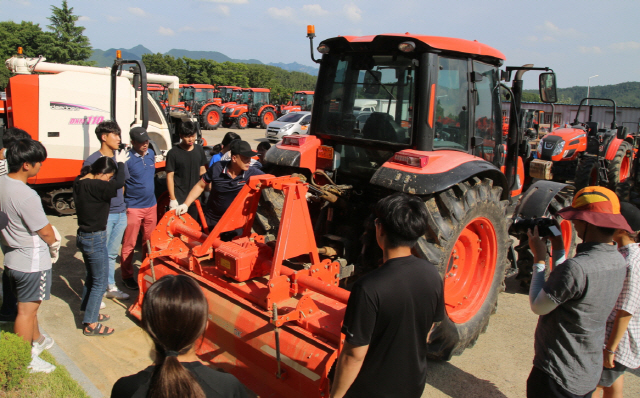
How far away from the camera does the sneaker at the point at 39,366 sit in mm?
3031

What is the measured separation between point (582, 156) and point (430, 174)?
675cm

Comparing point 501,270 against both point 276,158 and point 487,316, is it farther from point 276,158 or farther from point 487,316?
point 276,158

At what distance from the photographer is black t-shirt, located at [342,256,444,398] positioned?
171 cm

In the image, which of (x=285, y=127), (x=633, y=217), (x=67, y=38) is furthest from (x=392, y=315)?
(x=67, y=38)

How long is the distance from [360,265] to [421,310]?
165 centimetres

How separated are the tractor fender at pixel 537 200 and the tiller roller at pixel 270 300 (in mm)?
2273

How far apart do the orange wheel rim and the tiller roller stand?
1.16 metres

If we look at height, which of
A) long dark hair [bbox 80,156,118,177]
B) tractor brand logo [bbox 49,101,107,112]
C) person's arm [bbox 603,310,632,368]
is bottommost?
person's arm [bbox 603,310,632,368]

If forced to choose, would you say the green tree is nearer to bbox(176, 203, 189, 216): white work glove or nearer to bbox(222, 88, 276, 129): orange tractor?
bbox(222, 88, 276, 129): orange tractor

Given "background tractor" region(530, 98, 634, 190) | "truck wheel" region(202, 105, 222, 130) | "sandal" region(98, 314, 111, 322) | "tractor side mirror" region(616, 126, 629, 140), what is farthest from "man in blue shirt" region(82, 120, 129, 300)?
"truck wheel" region(202, 105, 222, 130)

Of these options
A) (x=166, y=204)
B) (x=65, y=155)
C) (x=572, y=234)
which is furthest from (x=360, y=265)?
(x=65, y=155)

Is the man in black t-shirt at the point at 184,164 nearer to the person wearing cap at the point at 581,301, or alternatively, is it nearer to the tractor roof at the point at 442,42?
the tractor roof at the point at 442,42

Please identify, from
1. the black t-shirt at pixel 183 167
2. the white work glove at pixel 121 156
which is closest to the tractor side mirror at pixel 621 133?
the black t-shirt at pixel 183 167

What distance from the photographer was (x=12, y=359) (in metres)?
2.74
